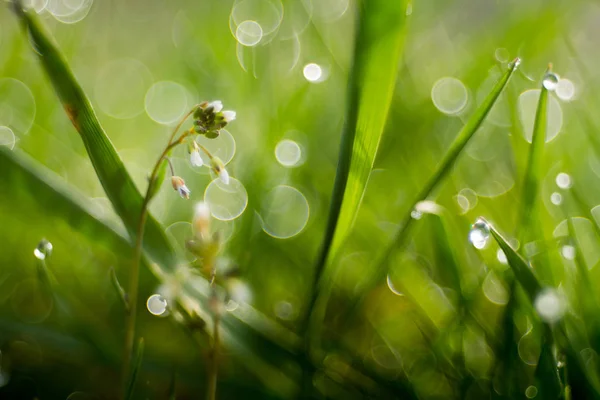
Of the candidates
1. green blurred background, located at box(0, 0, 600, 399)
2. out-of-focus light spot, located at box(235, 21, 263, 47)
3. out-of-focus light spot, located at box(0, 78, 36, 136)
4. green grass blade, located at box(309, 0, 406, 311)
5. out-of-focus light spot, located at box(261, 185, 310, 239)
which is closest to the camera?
green grass blade, located at box(309, 0, 406, 311)

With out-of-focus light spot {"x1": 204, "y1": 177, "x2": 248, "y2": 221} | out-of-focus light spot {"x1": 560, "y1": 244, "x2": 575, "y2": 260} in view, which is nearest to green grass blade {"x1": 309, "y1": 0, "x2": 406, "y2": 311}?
out-of-focus light spot {"x1": 560, "y1": 244, "x2": 575, "y2": 260}

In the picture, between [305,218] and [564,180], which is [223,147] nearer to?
[305,218]

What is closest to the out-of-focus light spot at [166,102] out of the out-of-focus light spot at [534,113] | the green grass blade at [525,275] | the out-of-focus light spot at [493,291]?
the out-of-focus light spot at [534,113]

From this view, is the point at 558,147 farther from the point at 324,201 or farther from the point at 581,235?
the point at 324,201

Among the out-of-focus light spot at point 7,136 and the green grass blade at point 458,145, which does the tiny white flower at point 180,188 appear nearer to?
the green grass blade at point 458,145

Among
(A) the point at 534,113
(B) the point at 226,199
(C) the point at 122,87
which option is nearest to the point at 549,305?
(B) the point at 226,199

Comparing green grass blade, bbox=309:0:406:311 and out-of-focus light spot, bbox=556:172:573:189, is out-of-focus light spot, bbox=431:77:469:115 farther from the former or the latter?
green grass blade, bbox=309:0:406:311

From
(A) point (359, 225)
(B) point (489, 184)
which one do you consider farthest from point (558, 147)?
(A) point (359, 225)
